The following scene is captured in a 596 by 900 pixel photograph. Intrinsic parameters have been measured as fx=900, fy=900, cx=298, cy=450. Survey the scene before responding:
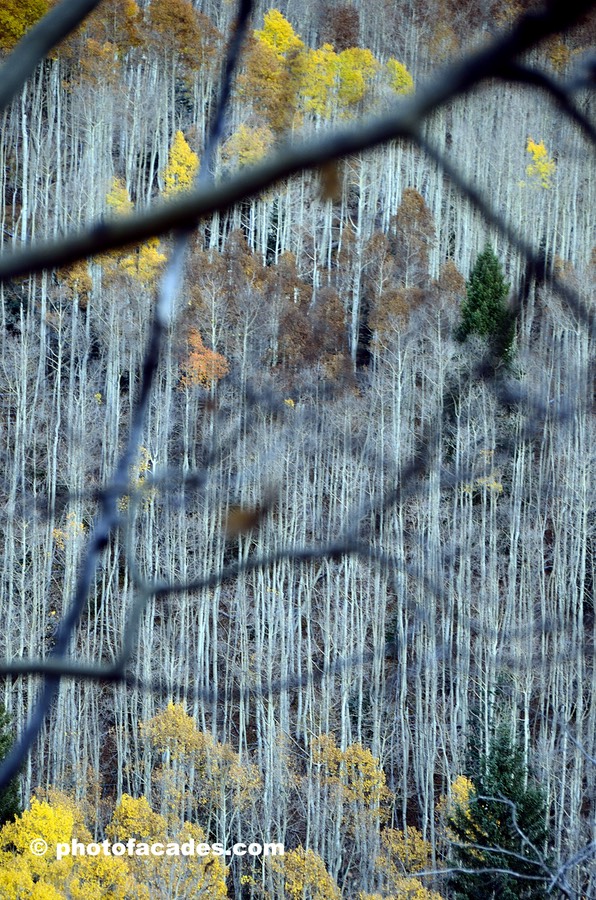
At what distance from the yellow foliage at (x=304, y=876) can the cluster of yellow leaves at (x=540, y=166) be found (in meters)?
11.6

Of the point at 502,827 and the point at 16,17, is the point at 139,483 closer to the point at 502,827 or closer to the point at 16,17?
the point at 502,827

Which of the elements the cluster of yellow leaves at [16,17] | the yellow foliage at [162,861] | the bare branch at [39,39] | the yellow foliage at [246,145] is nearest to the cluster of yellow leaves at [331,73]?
the yellow foliage at [246,145]

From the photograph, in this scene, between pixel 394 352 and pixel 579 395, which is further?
pixel 394 352

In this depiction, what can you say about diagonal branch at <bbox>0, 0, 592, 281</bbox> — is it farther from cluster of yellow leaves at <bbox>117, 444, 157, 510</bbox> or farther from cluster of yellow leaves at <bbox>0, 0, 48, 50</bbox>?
cluster of yellow leaves at <bbox>0, 0, 48, 50</bbox>

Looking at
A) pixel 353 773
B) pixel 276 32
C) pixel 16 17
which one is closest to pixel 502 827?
pixel 353 773

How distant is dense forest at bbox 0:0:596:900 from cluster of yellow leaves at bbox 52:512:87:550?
5cm

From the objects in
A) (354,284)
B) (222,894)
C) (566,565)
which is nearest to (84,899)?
(222,894)

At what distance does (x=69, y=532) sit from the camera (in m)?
10.5

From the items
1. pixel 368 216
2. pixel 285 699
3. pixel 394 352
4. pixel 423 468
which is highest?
pixel 368 216

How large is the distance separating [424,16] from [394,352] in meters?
10.3

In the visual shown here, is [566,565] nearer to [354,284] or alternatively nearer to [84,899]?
[354,284]

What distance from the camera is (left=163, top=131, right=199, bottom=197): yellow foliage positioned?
1383 cm

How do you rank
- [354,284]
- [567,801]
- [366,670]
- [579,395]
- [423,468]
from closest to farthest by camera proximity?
[423,468]
[579,395]
[567,801]
[366,670]
[354,284]

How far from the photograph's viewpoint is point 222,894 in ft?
24.7
